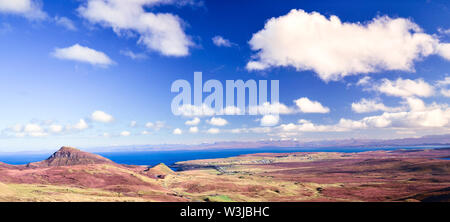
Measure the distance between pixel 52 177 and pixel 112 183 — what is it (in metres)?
15.9

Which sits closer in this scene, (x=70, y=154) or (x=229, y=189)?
(x=229, y=189)

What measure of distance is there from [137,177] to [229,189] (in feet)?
104

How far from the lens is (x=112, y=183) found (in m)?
70.2
